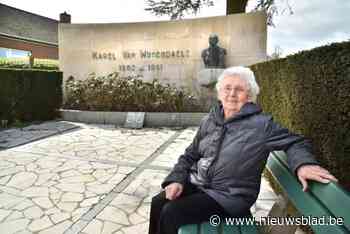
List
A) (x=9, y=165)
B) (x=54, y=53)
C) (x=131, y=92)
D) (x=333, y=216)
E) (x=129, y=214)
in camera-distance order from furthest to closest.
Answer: (x=54, y=53)
(x=131, y=92)
(x=9, y=165)
(x=129, y=214)
(x=333, y=216)

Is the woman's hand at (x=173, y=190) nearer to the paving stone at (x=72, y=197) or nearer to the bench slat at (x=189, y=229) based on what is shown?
the bench slat at (x=189, y=229)

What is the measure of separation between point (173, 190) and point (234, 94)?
724 mm

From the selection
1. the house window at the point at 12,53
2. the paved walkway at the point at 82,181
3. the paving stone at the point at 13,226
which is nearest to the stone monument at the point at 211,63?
the paved walkway at the point at 82,181

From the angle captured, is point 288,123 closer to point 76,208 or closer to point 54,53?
point 76,208

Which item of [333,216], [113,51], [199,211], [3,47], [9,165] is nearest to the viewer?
[333,216]

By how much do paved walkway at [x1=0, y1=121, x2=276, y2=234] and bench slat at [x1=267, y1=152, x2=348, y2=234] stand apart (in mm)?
1099

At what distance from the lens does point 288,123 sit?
2.28 metres

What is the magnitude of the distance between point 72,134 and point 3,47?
18.1 meters

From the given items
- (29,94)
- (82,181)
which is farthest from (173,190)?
(29,94)

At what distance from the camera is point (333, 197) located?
3.17 ft

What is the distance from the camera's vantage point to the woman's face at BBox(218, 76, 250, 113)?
1730 millimetres

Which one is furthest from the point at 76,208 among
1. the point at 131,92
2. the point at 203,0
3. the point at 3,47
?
the point at 3,47

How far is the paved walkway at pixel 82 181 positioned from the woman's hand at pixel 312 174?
148cm

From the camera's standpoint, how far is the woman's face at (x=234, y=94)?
1.73 metres
